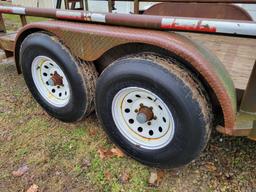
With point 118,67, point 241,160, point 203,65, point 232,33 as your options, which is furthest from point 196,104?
point 241,160

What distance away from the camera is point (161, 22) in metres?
1.86

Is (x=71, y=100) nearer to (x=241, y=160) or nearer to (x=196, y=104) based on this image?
(x=196, y=104)

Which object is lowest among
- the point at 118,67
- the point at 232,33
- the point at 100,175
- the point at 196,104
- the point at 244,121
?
the point at 100,175

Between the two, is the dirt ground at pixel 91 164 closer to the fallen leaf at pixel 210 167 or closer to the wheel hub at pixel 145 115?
the fallen leaf at pixel 210 167

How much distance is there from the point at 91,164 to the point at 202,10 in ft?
8.06

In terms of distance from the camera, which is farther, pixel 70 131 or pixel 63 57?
pixel 70 131

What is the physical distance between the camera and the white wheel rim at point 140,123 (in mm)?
2119

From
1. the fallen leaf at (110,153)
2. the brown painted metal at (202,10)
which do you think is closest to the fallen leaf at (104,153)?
the fallen leaf at (110,153)

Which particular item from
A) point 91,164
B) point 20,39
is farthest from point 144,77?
point 20,39

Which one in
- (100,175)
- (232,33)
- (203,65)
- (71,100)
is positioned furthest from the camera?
(71,100)

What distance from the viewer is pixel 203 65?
5.83 ft

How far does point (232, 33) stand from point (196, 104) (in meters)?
0.48

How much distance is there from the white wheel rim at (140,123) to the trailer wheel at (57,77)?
0.34 m

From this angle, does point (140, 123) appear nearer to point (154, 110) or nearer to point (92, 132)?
point (154, 110)
